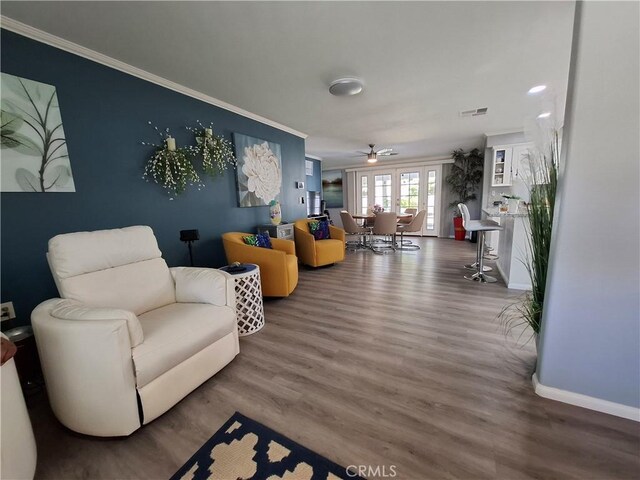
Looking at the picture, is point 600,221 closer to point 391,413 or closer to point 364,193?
point 391,413

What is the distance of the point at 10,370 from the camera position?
99 centimetres

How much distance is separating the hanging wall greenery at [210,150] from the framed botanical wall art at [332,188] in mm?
5645

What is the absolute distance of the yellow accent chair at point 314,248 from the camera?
404cm

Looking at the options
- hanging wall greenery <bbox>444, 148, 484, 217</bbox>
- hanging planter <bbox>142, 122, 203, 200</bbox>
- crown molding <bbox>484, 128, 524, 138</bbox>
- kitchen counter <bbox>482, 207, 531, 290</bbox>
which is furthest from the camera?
hanging wall greenery <bbox>444, 148, 484, 217</bbox>

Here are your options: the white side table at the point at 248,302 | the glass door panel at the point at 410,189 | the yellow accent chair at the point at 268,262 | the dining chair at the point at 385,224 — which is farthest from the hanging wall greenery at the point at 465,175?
the white side table at the point at 248,302

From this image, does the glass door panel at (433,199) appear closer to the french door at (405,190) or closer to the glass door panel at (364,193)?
the french door at (405,190)

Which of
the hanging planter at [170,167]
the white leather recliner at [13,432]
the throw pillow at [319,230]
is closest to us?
the white leather recliner at [13,432]

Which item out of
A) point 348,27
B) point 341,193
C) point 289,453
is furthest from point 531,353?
point 341,193

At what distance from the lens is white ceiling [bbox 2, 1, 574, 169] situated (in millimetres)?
1592

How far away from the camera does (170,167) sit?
247 centimetres

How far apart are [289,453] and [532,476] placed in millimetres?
1035

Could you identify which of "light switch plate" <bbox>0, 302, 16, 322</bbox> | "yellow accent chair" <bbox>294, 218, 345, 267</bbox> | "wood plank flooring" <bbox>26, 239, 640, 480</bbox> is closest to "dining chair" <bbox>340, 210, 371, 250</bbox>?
"yellow accent chair" <bbox>294, 218, 345, 267</bbox>

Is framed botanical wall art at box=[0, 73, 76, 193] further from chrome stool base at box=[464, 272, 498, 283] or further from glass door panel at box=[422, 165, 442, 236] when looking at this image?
glass door panel at box=[422, 165, 442, 236]

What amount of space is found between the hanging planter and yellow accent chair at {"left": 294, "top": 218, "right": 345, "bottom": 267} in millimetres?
1864
